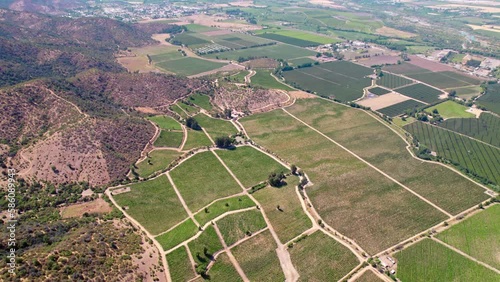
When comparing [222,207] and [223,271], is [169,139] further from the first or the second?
[223,271]

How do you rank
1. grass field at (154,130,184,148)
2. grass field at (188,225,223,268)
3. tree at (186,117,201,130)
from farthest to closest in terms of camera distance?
1. tree at (186,117,201,130)
2. grass field at (154,130,184,148)
3. grass field at (188,225,223,268)

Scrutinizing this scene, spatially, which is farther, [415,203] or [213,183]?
[213,183]

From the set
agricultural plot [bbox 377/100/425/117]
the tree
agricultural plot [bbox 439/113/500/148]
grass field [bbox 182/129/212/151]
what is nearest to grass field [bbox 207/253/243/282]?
grass field [bbox 182/129/212/151]

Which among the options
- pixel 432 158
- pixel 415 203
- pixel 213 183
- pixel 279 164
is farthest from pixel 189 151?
pixel 432 158

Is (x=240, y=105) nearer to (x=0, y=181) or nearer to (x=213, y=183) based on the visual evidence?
(x=213, y=183)

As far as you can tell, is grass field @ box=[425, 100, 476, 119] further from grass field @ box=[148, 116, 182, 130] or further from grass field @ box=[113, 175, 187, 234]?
grass field @ box=[113, 175, 187, 234]

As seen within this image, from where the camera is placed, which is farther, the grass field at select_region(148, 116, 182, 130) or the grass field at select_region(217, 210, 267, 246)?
the grass field at select_region(148, 116, 182, 130)
